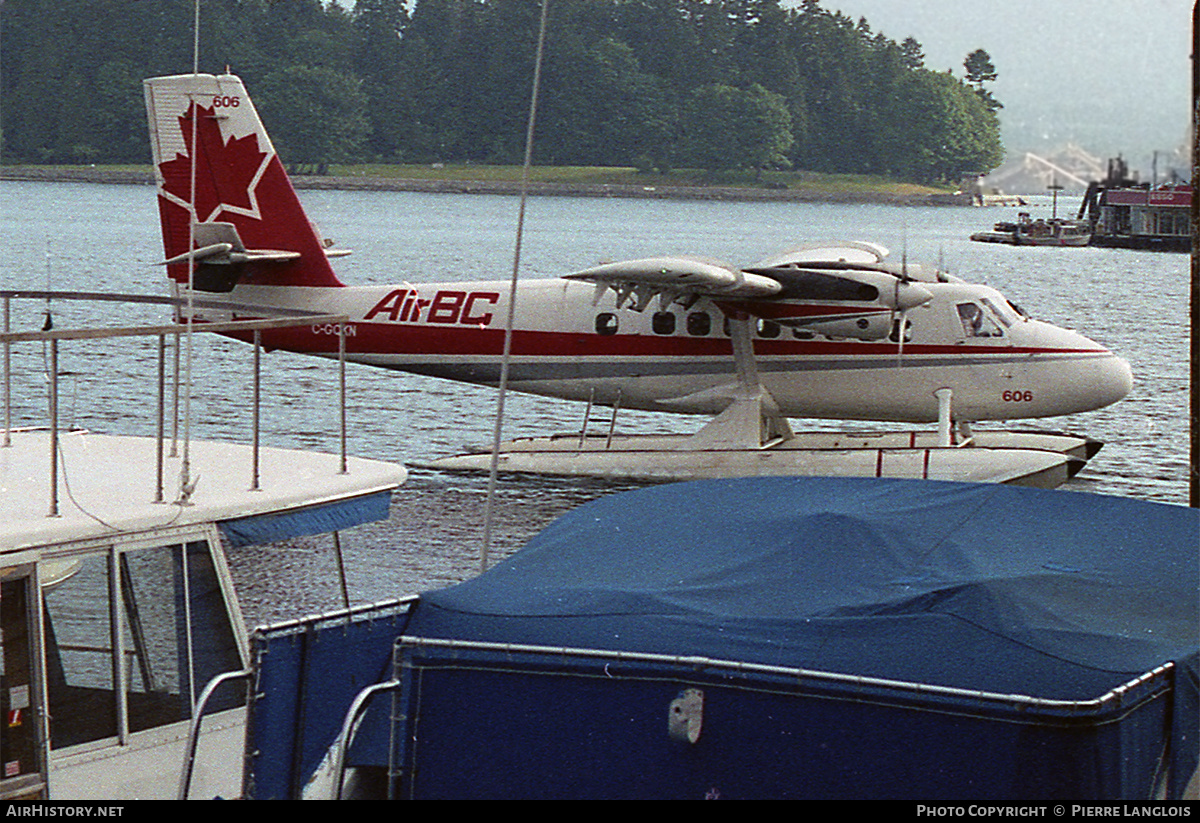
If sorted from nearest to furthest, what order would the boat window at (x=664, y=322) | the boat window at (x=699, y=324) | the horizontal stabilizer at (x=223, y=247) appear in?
the boat window at (x=699, y=324) < the boat window at (x=664, y=322) < the horizontal stabilizer at (x=223, y=247)

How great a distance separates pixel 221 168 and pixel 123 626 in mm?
20317

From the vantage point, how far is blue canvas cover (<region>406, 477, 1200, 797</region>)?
21.7ft

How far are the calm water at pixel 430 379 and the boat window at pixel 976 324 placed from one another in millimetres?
1488

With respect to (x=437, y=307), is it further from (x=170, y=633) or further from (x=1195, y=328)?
(x=170, y=633)

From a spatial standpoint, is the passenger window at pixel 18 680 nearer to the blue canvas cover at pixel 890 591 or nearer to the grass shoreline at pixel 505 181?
the blue canvas cover at pixel 890 591

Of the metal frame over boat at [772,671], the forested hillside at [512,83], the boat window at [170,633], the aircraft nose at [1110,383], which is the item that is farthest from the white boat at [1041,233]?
the boat window at [170,633]

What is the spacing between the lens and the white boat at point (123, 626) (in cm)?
766

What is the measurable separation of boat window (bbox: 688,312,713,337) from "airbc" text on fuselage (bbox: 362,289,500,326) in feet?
9.04

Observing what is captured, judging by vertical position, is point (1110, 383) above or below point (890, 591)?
below

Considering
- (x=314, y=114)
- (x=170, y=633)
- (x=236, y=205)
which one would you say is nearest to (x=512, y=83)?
(x=314, y=114)

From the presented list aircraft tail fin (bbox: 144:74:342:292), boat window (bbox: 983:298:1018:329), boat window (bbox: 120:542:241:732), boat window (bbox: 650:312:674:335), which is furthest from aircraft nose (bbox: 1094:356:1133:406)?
boat window (bbox: 120:542:241:732)

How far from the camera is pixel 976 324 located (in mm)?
24812

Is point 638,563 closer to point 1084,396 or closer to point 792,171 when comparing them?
point 1084,396

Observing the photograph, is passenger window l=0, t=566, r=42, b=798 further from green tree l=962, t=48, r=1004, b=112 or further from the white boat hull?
the white boat hull
